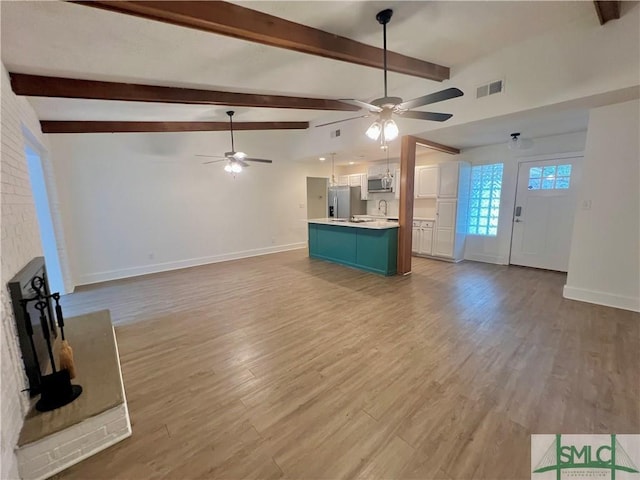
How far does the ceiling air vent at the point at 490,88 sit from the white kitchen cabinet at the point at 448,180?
2243 mm

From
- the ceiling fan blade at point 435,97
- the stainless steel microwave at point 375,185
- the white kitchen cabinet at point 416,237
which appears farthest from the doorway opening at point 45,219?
the white kitchen cabinet at point 416,237

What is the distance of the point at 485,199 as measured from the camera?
580 centimetres

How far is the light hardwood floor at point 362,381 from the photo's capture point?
1.50 m

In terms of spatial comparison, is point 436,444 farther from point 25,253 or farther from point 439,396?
point 25,253

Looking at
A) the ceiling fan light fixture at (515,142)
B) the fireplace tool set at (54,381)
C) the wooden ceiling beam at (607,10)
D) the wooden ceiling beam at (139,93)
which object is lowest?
the fireplace tool set at (54,381)

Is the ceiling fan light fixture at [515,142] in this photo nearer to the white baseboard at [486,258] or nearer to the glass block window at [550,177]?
the glass block window at [550,177]

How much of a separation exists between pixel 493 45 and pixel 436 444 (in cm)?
404

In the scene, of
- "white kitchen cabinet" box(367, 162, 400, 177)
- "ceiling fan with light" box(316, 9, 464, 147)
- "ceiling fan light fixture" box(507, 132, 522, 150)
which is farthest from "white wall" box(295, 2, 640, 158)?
"white kitchen cabinet" box(367, 162, 400, 177)

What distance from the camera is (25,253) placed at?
2.11 m

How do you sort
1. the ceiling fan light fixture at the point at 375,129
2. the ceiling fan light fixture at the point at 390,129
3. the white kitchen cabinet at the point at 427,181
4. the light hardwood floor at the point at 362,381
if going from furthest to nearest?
the white kitchen cabinet at the point at 427,181 → the ceiling fan light fixture at the point at 375,129 → the ceiling fan light fixture at the point at 390,129 → the light hardwood floor at the point at 362,381

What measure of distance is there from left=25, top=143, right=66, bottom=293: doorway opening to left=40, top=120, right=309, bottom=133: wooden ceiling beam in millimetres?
613

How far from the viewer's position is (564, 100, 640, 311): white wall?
306 centimetres

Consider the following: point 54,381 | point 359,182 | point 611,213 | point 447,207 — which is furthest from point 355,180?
point 54,381

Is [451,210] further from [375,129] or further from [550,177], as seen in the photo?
[375,129]
